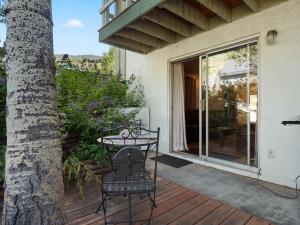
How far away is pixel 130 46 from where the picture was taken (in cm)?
500

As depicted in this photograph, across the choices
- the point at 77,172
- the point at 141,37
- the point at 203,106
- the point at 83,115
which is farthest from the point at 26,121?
the point at 141,37

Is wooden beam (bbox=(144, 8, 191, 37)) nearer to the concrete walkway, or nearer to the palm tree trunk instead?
the concrete walkway

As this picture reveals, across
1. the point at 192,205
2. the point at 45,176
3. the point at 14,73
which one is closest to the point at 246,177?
the point at 192,205

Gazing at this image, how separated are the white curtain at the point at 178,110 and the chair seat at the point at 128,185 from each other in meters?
2.91

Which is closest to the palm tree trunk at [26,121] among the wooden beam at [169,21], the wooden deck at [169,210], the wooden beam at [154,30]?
the wooden deck at [169,210]

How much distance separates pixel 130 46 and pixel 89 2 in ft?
10.9

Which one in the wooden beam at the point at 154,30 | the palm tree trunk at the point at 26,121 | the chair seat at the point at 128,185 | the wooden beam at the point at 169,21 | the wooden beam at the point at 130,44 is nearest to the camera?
the palm tree trunk at the point at 26,121

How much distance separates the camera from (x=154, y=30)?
13.4 feet

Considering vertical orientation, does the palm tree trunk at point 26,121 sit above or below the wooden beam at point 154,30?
below

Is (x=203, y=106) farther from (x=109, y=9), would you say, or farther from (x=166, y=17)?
(x=109, y=9)

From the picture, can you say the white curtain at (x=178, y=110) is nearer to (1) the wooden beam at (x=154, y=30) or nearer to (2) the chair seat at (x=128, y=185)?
(1) the wooden beam at (x=154, y=30)

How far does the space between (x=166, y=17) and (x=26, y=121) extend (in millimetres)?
3333

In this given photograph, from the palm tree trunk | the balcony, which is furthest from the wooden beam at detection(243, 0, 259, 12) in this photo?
the palm tree trunk

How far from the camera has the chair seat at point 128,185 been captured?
1811 mm
